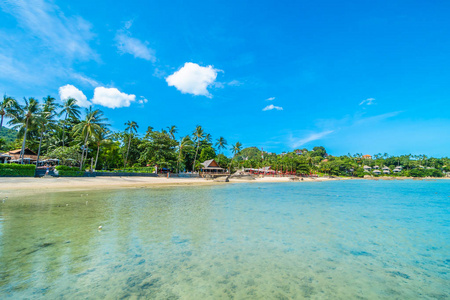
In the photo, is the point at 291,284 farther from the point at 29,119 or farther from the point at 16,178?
the point at 29,119

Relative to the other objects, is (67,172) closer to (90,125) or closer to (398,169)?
(90,125)

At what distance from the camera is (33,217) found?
948 cm

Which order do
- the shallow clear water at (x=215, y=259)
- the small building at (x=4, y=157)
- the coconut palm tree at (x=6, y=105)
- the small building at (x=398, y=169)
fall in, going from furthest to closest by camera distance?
the small building at (x=398, y=169) < the small building at (x=4, y=157) < the coconut palm tree at (x=6, y=105) < the shallow clear water at (x=215, y=259)

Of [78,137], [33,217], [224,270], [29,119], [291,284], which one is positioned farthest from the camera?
[78,137]

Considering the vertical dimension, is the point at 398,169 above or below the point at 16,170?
above

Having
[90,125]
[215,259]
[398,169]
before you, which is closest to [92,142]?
[90,125]

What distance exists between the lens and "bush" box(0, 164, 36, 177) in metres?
22.6

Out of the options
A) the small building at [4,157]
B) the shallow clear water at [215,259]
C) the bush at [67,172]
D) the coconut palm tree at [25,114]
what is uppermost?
the coconut palm tree at [25,114]

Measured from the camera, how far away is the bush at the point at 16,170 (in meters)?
22.6

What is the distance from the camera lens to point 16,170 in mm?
23391

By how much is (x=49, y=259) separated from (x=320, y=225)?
398 inches

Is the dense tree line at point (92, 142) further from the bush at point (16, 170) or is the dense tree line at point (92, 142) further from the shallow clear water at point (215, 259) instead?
the shallow clear water at point (215, 259)

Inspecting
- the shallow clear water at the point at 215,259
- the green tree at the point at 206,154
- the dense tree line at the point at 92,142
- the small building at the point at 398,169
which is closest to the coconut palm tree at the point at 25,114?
the dense tree line at the point at 92,142

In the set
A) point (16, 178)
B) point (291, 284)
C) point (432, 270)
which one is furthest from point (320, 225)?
point (16, 178)
